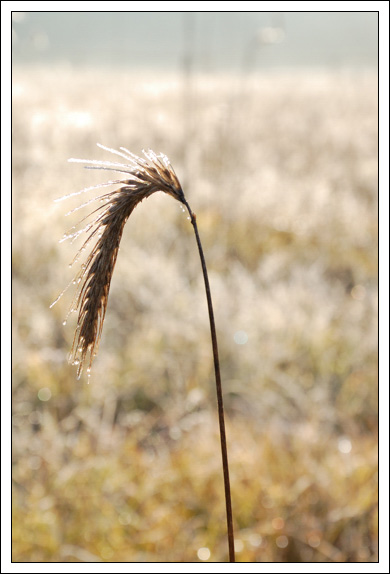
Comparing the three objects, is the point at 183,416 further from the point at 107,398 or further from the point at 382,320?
the point at 382,320

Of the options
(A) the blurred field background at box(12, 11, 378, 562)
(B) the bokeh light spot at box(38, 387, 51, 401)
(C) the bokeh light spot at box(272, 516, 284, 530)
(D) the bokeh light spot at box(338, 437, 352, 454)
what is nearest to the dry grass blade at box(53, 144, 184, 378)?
(A) the blurred field background at box(12, 11, 378, 562)

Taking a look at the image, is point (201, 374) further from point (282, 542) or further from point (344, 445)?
point (282, 542)

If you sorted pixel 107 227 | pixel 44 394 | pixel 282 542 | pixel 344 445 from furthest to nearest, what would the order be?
pixel 44 394 → pixel 344 445 → pixel 282 542 → pixel 107 227

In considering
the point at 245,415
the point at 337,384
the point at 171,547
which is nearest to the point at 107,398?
the point at 245,415

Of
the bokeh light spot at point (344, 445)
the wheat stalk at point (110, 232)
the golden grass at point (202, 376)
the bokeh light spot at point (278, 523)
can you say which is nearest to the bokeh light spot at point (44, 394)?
the golden grass at point (202, 376)

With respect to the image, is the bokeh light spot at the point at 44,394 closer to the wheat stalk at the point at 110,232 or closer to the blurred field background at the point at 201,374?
the blurred field background at the point at 201,374

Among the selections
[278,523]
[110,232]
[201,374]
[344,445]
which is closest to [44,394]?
[201,374]

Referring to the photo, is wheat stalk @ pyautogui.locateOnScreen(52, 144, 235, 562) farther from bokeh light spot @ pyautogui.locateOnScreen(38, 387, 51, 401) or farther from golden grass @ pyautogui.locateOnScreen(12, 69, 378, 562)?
bokeh light spot @ pyautogui.locateOnScreen(38, 387, 51, 401)
